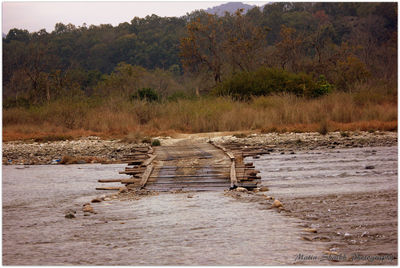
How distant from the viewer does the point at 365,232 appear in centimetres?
592

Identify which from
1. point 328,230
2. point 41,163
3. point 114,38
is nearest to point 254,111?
point 41,163

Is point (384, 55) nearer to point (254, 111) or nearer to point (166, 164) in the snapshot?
point (254, 111)

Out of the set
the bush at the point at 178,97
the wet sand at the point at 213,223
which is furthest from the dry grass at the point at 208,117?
the wet sand at the point at 213,223

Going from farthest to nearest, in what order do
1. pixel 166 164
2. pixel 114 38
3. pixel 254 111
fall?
pixel 114 38, pixel 254 111, pixel 166 164

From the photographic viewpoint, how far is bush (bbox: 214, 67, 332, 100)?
2577cm

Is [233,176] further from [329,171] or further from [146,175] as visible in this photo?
[329,171]

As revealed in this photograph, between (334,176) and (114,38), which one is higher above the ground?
(114,38)

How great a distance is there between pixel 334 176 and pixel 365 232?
4161mm

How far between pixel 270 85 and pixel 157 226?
20218 millimetres

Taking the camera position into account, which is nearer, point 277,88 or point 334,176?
point 334,176

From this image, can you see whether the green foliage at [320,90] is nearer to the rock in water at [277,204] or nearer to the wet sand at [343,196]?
the wet sand at [343,196]

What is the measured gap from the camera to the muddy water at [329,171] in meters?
8.71

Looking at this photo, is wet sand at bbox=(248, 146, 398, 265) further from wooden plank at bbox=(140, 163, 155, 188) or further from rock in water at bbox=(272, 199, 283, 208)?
wooden plank at bbox=(140, 163, 155, 188)

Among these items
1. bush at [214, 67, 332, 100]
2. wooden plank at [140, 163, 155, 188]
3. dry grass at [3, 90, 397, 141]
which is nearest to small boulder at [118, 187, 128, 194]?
wooden plank at [140, 163, 155, 188]
